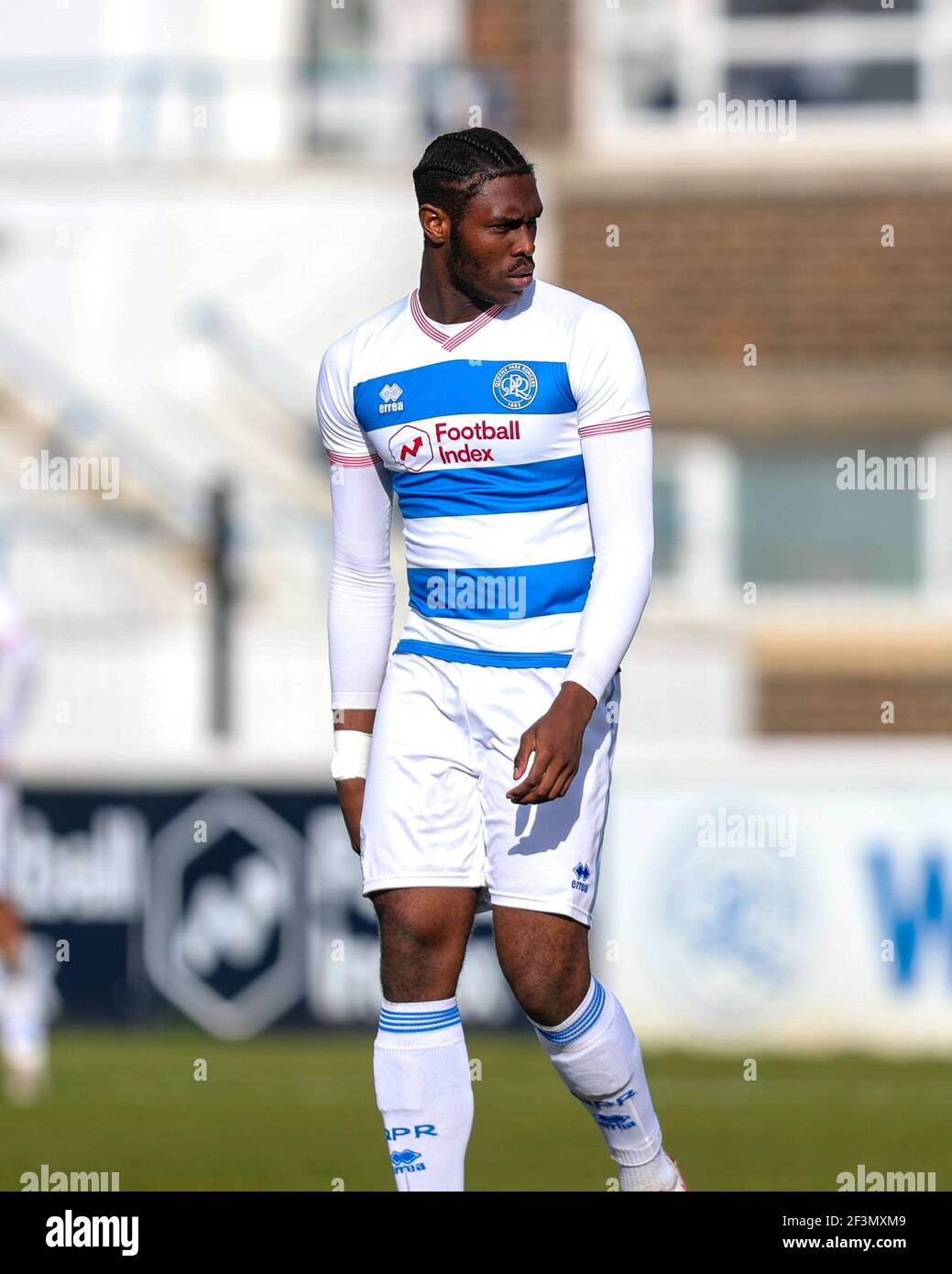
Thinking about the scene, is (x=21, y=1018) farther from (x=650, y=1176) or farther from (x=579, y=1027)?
(x=579, y=1027)

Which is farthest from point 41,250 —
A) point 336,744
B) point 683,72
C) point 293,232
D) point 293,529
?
point 336,744

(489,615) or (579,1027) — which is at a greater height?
(489,615)

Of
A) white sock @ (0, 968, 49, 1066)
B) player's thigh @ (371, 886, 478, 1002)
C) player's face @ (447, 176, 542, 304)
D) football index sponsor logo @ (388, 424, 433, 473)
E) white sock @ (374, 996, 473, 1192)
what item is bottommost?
white sock @ (0, 968, 49, 1066)

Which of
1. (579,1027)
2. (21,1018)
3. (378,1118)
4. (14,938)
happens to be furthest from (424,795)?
(14,938)

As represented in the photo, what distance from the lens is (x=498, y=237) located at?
539cm

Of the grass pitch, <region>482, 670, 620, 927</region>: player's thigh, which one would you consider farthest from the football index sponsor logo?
the grass pitch

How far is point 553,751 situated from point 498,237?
43.0 inches

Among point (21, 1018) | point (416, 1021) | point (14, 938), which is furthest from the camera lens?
point (14, 938)

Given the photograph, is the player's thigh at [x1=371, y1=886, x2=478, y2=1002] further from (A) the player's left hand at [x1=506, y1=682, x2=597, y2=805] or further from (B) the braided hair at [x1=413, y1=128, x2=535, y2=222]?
(B) the braided hair at [x1=413, y1=128, x2=535, y2=222]

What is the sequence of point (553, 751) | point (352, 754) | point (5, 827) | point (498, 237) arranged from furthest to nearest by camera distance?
point (5, 827)
point (352, 754)
point (498, 237)
point (553, 751)

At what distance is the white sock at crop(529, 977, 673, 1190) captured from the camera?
5574 millimetres

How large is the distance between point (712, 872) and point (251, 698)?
3673 millimetres

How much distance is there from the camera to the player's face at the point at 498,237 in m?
5.38

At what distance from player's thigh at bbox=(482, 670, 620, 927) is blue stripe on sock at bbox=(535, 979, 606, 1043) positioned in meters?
0.19
